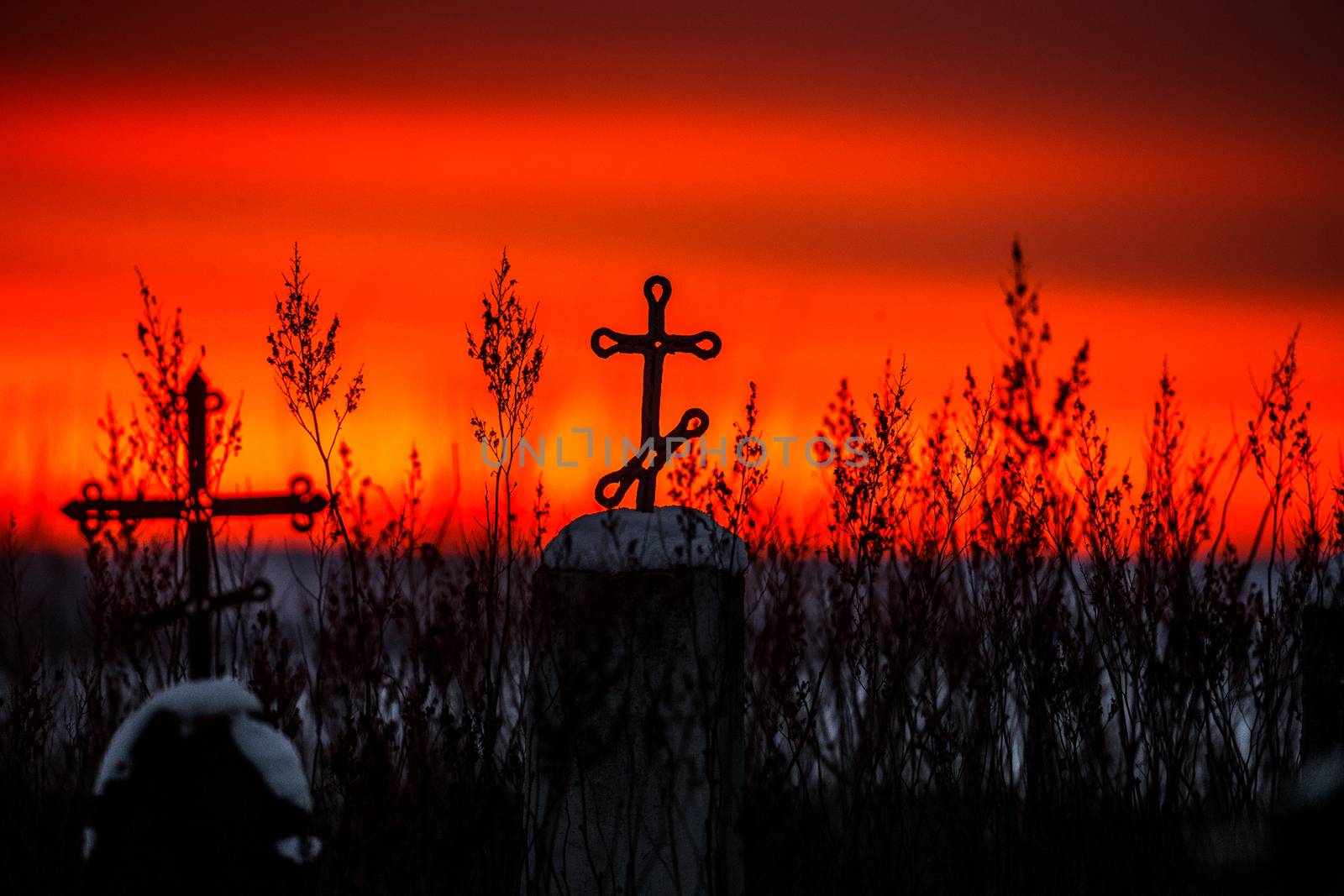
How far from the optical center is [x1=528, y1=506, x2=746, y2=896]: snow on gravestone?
12.6 ft

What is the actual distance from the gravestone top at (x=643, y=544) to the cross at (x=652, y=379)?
142 millimetres

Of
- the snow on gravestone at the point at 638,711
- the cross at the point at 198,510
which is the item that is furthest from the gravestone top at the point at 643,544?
the cross at the point at 198,510

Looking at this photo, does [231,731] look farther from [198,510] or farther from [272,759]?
[198,510]

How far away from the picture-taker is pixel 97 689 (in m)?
4.84

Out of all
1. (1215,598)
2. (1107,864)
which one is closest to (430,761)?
(1107,864)

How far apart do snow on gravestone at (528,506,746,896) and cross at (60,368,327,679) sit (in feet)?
3.00

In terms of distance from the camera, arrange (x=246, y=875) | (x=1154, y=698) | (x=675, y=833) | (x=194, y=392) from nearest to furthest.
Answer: (x=246, y=875), (x=194, y=392), (x=675, y=833), (x=1154, y=698)

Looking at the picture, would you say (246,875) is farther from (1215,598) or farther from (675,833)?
(1215,598)

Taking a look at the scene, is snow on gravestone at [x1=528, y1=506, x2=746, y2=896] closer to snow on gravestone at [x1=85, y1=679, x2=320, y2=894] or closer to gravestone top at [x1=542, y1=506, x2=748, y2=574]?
gravestone top at [x1=542, y1=506, x2=748, y2=574]

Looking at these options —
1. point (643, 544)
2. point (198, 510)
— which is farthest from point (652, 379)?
point (198, 510)

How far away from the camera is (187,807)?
288 centimetres

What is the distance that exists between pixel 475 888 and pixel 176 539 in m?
1.36

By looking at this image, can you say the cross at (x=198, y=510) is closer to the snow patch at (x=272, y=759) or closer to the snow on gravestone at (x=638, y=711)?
the snow patch at (x=272, y=759)

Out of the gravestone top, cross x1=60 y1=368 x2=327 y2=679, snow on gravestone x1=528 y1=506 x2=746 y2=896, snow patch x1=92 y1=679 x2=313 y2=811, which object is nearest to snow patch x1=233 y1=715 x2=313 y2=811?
snow patch x1=92 y1=679 x2=313 y2=811
